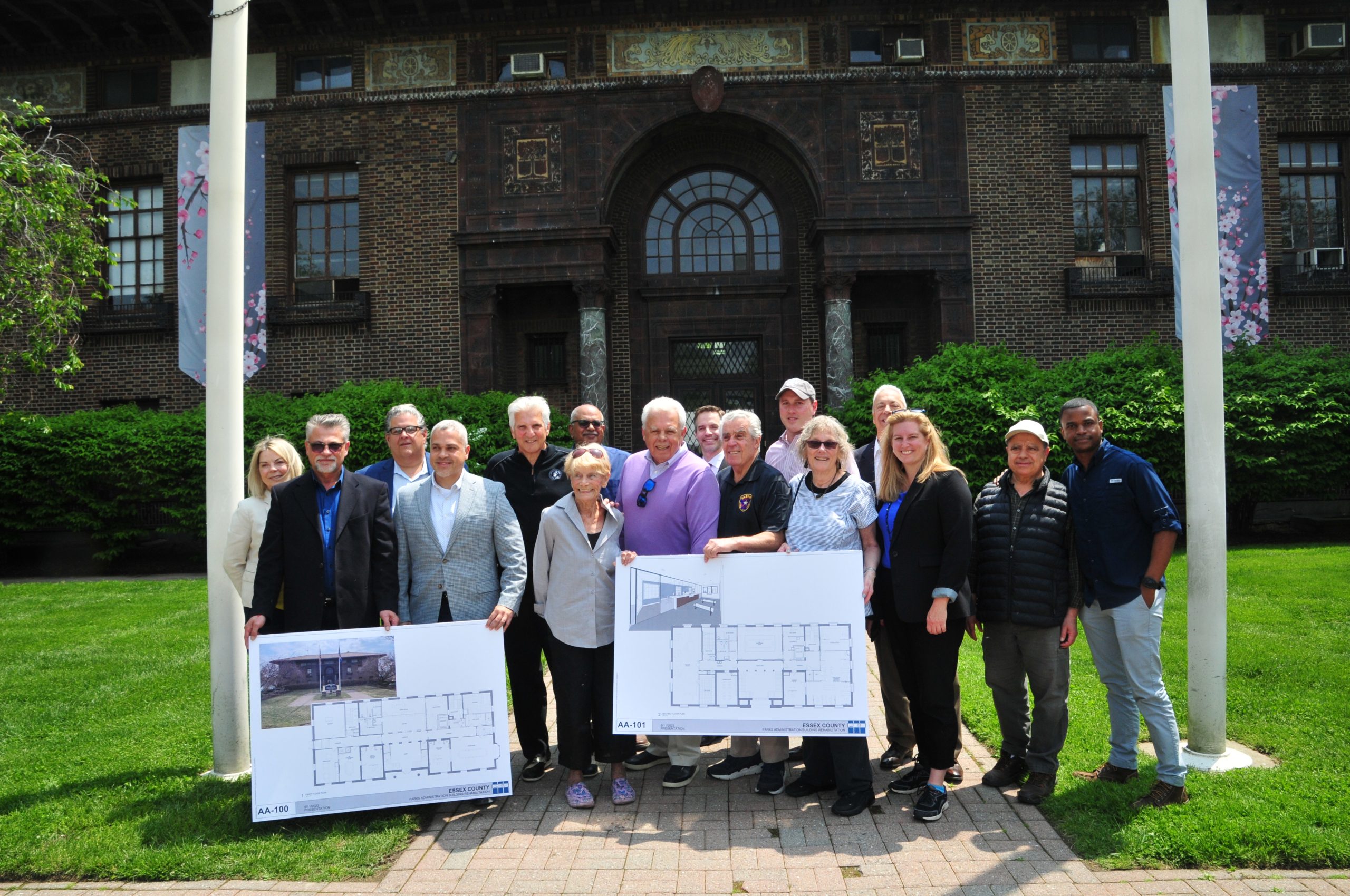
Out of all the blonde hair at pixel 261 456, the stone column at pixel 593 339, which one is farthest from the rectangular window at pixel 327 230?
the blonde hair at pixel 261 456

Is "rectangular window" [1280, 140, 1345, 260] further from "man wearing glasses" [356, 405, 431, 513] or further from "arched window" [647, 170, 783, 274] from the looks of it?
"man wearing glasses" [356, 405, 431, 513]

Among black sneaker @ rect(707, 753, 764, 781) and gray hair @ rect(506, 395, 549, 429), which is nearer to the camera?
black sneaker @ rect(707, 753, 764, 781)

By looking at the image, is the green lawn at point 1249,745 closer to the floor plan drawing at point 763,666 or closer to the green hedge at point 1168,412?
the floor plan drawing at point 763,666

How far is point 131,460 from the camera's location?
1608 centimetres

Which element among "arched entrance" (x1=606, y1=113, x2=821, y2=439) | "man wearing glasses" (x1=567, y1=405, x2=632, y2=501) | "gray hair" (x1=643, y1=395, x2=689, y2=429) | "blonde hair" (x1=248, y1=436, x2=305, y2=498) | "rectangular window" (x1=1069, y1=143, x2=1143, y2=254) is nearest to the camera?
"gray hair" (x1=643, y1=395, x2=689, y2=429)

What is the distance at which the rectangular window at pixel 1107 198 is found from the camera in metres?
18.9

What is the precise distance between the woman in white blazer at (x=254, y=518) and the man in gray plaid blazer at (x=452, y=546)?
760 millimetres

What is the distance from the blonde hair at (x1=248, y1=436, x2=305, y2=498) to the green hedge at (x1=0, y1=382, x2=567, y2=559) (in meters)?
10.5

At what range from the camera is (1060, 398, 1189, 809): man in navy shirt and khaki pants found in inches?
180

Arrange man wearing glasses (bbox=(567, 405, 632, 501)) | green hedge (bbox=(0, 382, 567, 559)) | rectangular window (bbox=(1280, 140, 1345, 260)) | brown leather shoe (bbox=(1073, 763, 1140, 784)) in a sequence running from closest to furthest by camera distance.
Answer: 1. brown leather shoe (bbox=(1073, 763, 1140, 784))
2. man wearing glasses (bbox=(567, 405, 632, 501))
3. green hedge (bbox=(0, 382, 567, 559))
4. rectangular window (bbox=(1280, 140, 1345, 260))

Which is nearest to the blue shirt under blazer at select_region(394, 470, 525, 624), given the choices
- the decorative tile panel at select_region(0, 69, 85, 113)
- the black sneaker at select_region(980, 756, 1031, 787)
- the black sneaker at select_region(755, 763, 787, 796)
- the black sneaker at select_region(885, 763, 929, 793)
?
the black sneaker at select_region(755, 763, 787, 796)

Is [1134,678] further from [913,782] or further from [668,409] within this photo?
[668,409]

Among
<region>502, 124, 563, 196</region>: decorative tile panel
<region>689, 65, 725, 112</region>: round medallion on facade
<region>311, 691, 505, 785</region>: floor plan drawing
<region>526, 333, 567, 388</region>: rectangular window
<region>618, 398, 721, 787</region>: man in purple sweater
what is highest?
<region>689, 65, 725, 112</region>: round medallion on facade

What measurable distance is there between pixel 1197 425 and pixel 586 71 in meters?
16.7
